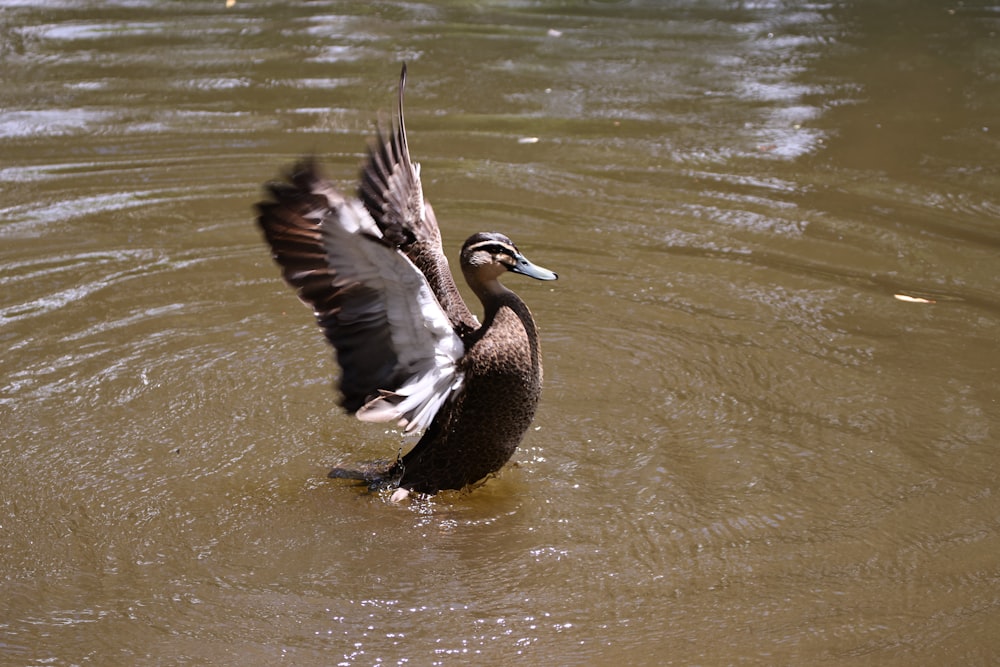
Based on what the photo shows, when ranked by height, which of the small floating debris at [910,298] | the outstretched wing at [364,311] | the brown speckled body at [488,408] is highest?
the outstretched wing at [364,311]

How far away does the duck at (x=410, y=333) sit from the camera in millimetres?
4273

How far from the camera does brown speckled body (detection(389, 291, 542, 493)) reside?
459cm

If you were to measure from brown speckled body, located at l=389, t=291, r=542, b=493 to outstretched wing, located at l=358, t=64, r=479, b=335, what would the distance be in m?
0.23

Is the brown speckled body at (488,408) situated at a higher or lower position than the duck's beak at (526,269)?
lower

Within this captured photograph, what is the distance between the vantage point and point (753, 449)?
502 cm

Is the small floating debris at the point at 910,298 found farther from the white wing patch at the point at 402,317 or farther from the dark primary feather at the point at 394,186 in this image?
the white wing patch at the point at 402,317

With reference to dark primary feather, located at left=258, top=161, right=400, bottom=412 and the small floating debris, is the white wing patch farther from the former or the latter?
the small floating debris

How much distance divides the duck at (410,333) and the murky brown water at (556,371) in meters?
0.24

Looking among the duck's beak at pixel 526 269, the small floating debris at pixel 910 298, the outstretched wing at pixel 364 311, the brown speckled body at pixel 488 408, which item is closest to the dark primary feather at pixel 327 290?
the outstretched wing at pixel 364 311

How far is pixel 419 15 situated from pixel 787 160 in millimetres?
5249

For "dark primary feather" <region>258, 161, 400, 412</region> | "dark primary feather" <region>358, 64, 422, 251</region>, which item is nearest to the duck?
"dark primary feather" <region>258, 161, 400, 412</region>

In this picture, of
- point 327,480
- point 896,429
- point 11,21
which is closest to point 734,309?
point 896,429

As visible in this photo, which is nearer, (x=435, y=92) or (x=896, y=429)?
(x=896, y=429)

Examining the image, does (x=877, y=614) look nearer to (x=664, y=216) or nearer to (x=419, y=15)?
(x=664, y=216)
